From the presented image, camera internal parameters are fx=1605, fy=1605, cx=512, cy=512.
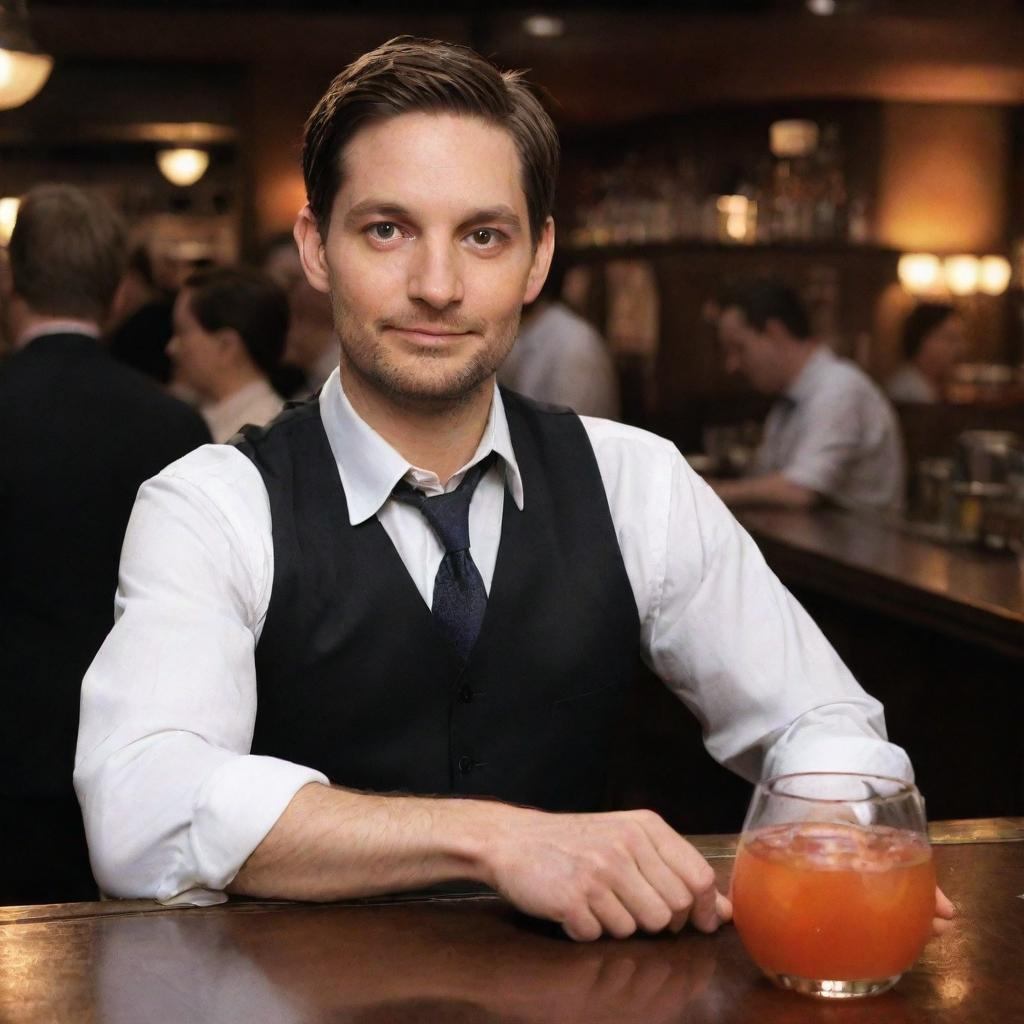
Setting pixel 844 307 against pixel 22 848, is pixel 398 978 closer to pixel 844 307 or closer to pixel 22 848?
pixel 22 848

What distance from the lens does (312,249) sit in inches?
67.7

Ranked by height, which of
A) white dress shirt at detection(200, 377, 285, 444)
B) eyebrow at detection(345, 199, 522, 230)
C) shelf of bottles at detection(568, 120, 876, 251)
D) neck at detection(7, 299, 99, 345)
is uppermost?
shelf of bottles at detection(568, 120, 876, 251)

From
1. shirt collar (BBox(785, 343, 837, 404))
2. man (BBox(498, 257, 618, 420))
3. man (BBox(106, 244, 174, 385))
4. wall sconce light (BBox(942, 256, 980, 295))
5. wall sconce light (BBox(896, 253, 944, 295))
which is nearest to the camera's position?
man (BBox(106, 244, 174, 385))

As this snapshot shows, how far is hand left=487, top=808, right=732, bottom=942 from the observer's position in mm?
1137

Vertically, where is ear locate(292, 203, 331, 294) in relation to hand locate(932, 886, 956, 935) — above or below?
above

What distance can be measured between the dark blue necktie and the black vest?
14mm

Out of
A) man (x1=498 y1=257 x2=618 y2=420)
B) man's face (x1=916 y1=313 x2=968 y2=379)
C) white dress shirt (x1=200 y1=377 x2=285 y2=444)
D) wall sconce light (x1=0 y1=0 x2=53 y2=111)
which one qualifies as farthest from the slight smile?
man's face (x1=916 y1=313 x2=968 y2=379)

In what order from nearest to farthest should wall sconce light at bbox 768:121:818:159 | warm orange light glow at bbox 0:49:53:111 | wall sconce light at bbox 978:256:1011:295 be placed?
warm orange light glow at bbox 0:49:53:111
wall sconce light at bbox 768:121:818:159
wall sconce light at bbox 978:256:1011:295

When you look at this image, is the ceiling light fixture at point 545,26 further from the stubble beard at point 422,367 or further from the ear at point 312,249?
the stubble beard at point 422,367

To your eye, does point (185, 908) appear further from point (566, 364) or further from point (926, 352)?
point (926, 352)

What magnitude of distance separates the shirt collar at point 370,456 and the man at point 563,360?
13.6 feet

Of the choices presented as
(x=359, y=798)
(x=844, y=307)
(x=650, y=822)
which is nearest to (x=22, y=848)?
(x=359, y=798)

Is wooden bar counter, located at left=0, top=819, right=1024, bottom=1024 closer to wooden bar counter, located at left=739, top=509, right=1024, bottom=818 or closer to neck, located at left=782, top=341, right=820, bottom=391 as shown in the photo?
wooden bar counter, located at left=739, top=509, right=1024, bottom=818

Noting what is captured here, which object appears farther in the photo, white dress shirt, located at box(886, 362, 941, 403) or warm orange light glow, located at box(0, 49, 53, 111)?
white dress shirt, located at box(886, 362, 941, 403)
